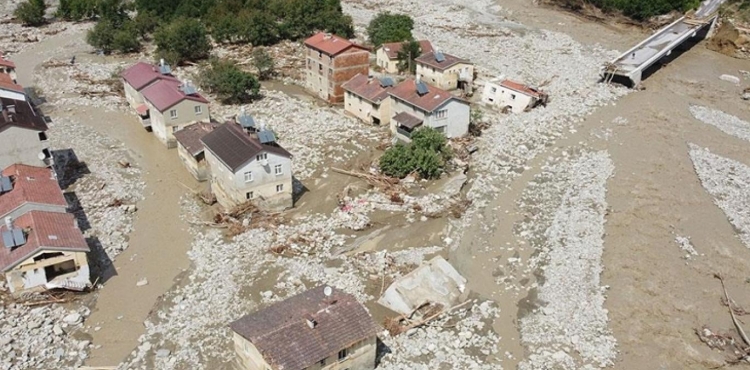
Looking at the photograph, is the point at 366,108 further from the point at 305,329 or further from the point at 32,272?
the point at 305,329

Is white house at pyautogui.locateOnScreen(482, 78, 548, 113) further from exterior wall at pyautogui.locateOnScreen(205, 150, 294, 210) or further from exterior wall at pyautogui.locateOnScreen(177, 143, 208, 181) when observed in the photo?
exterior wall at pyautogui.locateOnScreen(177, 143, 208, 181)

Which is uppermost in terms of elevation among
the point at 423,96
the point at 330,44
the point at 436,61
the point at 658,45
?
the point at 330,44

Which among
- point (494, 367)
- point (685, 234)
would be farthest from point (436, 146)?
point (494, 367)

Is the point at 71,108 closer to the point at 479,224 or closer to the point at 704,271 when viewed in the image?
the point at 479,224

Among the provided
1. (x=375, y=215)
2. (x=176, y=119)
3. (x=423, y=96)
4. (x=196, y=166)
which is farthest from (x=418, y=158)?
(x=176, y=119)

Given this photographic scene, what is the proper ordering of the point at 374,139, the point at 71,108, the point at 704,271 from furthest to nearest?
1. the point at 71,108
2. the point at 374,139
3. the point at 704,271

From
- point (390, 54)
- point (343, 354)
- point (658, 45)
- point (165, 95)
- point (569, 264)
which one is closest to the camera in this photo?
point (343, 354)
